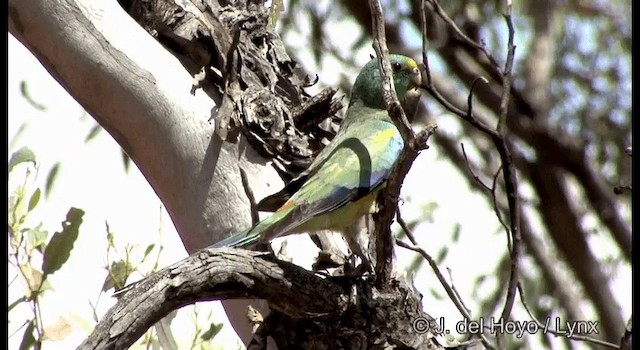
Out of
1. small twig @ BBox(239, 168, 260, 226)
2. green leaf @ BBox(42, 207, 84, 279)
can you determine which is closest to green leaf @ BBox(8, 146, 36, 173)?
green leaf @ BBox(42, 207, 84, 279)

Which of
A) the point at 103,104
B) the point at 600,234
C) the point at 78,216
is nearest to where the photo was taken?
the point at 103,104

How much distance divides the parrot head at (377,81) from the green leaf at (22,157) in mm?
1279

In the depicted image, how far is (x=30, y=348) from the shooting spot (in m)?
3.40

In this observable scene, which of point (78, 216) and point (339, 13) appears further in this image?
point (339, 13)

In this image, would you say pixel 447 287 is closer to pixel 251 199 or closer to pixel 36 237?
pixel 251 199

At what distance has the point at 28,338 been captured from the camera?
3385mm

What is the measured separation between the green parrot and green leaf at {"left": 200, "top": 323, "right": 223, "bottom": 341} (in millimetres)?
914

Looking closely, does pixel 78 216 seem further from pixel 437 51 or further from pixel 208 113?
pixel 437 51

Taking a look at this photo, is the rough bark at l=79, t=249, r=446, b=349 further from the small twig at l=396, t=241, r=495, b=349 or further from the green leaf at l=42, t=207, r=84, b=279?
the green leaf at l=42, t=207, r=84, b=279

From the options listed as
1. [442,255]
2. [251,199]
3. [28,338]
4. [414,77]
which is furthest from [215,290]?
[442,255]

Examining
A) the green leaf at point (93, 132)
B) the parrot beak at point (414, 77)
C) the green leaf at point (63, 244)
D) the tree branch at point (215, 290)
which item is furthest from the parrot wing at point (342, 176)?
the green leaf at point (93, 132)

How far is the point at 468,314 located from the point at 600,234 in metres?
3.52

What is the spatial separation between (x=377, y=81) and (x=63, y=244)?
1.37 meters
